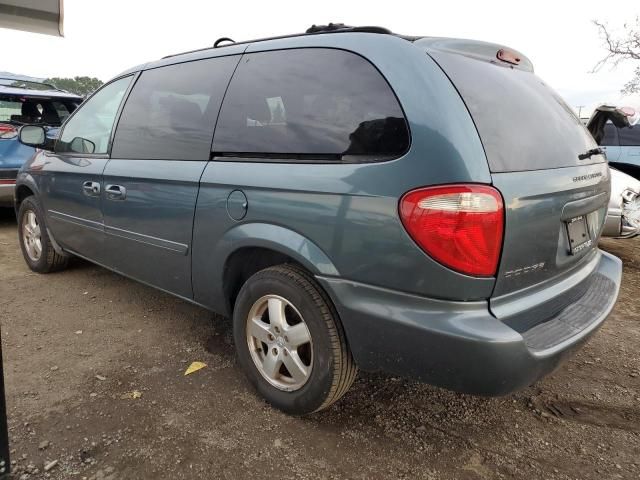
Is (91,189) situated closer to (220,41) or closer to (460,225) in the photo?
(220,41)

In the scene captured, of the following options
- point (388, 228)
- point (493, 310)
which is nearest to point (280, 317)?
point (388, 228)

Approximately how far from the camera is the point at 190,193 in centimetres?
254

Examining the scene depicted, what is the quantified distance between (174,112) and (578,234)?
7.48 ft

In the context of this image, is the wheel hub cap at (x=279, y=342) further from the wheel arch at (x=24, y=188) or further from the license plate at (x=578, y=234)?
the wheel arch at (x=24, y=188)

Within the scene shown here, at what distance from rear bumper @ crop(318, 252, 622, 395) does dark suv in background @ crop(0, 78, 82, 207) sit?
5420 mm

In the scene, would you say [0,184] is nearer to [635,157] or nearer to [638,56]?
[635,157]

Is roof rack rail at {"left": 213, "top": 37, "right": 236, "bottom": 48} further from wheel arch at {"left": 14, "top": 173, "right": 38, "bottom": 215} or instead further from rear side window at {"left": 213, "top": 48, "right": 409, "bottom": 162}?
wheel arch at {"left": 14, "top": 173, "right": 38, "bottom": 215}

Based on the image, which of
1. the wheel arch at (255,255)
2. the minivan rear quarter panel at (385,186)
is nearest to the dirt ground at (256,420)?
the wheel arch at (255,255)

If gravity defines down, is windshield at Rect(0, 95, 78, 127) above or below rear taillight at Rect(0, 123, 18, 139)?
above

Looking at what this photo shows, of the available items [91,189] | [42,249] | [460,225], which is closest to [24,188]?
[42,249]

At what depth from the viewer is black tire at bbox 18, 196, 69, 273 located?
4.15 m

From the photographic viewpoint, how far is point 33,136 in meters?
3.88

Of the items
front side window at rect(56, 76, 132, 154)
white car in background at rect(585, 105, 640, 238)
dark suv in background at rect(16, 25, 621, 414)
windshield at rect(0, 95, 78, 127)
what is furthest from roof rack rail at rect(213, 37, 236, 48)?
windshield at rect(0, 95, 78, 127)

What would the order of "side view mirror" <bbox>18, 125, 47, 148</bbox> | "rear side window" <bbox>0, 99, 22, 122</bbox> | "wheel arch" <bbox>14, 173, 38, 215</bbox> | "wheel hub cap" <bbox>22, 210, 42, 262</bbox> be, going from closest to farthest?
"side view mirror" <bbox>18, 125, 47, 148</bbox>
"wheel arch" <bbox>14, 173, 38, 215</bbox>
"wheel hub cap" <bbox>22, 210, 42, 262</bbox>
"rear side window" <bbox>0, 99, 22, 122</bbox>
